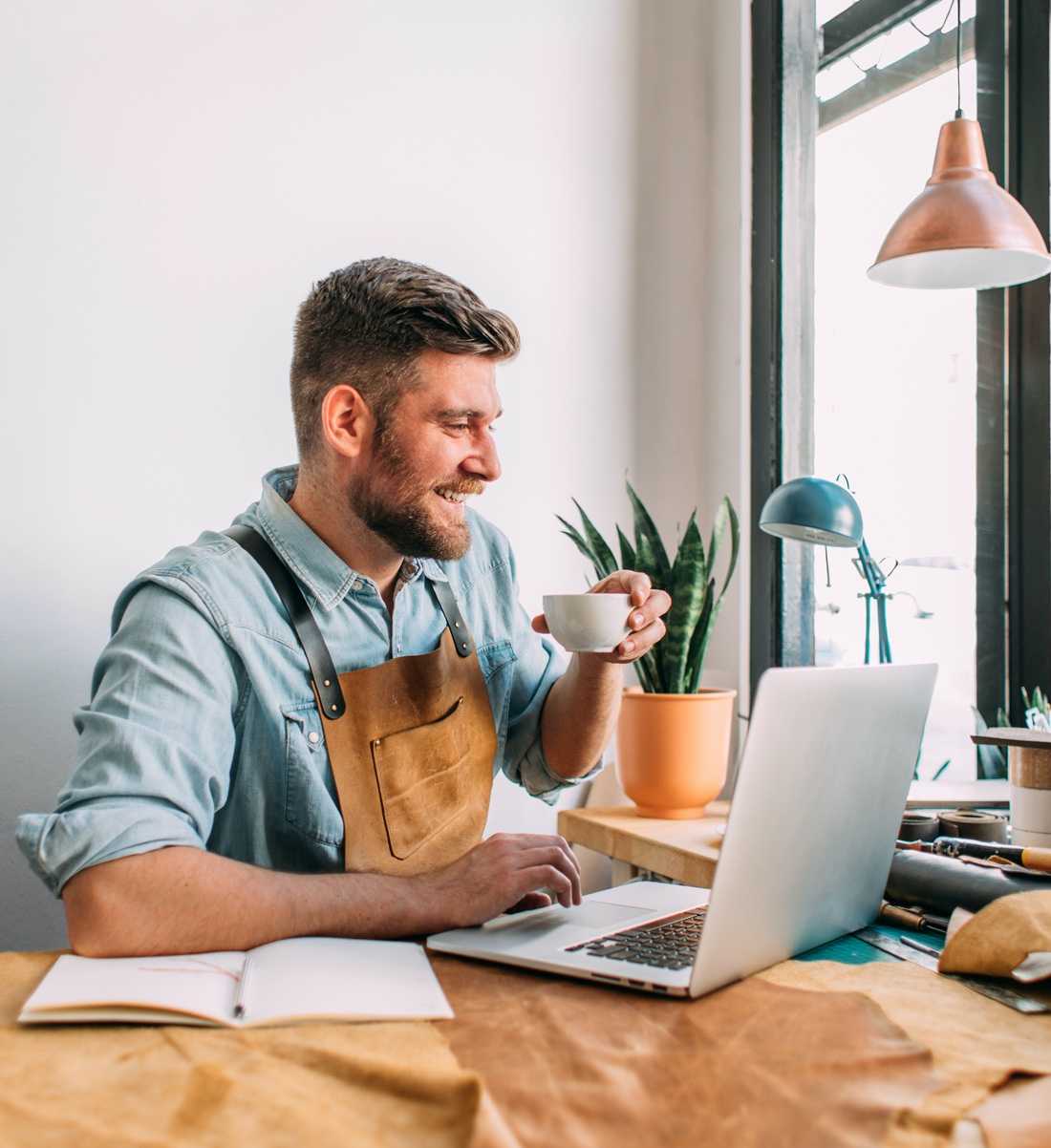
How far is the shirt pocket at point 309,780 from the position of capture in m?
1.28

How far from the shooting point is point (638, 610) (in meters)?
1.30

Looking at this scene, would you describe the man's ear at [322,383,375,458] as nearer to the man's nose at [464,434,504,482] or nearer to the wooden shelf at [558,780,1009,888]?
the man's nose at [464,434,504,482]

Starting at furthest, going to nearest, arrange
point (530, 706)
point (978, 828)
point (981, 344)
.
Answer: point (981, 344), point (530, 706), point (978, 828)

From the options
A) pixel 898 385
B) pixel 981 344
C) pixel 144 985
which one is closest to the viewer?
pixel 144 985

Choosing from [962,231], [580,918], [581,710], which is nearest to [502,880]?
[580,918]

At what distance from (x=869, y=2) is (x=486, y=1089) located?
2431mm

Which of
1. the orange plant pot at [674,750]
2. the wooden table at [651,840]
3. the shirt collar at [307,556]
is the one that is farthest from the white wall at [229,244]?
the shirt collar at [307,556]

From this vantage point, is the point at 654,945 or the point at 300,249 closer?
the point at 654,945

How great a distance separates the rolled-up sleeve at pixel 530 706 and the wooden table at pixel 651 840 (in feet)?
0.62

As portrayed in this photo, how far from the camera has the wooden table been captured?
65.3 inches

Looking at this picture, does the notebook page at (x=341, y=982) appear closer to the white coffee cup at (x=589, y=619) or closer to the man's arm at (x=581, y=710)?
the white coffee cup at (x=589, y=619)

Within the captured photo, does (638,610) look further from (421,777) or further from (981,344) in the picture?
(981,344)

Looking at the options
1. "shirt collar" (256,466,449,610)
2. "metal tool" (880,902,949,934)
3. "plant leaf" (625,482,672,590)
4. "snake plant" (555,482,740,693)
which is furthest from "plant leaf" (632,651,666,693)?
"metal tool" (880,902,949,934)

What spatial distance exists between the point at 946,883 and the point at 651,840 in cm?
74
